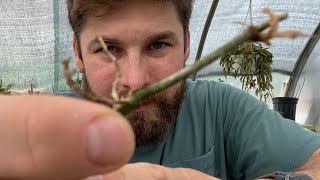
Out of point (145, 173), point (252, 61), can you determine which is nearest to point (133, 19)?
point (145, 173)

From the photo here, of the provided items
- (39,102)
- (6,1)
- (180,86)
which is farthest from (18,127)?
(6,1)

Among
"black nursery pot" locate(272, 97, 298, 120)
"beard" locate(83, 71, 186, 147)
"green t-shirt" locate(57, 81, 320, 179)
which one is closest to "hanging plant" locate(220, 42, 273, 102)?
"black nursery pot" locate(272, 97, 298, 120)

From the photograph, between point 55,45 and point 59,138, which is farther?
point 55,45

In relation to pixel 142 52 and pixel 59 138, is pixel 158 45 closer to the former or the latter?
pixel 142 52

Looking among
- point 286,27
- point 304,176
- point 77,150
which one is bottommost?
point 304,176

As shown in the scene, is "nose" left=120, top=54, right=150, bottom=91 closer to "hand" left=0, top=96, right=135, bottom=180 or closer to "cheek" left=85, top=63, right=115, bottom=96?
"cheek" left=85, top=63, right=115, bottom=96

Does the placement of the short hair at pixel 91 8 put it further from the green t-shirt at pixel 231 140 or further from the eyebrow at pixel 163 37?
the green t-shirt at pixel 231 140

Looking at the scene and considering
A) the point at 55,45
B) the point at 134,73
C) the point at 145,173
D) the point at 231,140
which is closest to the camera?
the point at 145,173

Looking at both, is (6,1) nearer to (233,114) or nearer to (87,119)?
(233,114)
